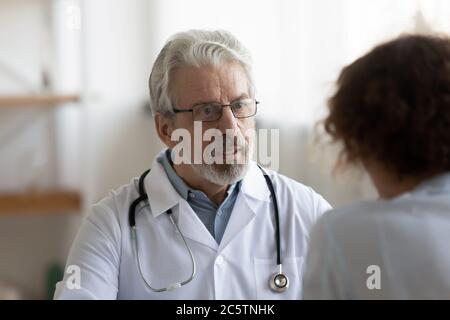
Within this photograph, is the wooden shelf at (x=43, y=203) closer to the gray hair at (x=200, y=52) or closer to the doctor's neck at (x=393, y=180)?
the gray hair at (x=200, y=52)

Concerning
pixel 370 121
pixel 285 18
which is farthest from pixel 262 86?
pixel 370 121

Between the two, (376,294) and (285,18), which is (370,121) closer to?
(376,294)

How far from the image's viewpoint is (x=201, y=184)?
119 centimetres

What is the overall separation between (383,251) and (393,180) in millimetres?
88

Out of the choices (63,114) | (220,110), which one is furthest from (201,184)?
(63,114)

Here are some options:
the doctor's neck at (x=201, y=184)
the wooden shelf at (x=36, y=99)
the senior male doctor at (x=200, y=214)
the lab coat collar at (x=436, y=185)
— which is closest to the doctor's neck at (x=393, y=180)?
the lab coat collar at (x=436, y=185)

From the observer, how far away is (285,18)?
7.45ft

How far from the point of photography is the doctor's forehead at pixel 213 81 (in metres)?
1.13

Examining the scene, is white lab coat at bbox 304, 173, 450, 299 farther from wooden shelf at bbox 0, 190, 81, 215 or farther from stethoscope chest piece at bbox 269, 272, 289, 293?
wooden shelf at bbox 0, 190, 81, 215

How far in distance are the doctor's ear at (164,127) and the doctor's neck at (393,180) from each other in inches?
18.5

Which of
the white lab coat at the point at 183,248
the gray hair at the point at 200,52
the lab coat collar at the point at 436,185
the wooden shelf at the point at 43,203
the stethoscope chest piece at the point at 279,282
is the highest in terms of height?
the gray hair at the point at 200,52

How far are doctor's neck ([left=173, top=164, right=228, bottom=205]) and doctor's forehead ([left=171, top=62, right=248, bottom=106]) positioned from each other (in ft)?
0.41

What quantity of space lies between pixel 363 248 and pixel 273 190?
1.37 ft

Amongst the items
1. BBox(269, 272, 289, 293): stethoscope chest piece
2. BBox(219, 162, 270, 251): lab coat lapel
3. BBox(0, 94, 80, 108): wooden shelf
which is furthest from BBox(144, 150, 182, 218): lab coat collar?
BBox(0, 94, 80, 108): wooden shelf
